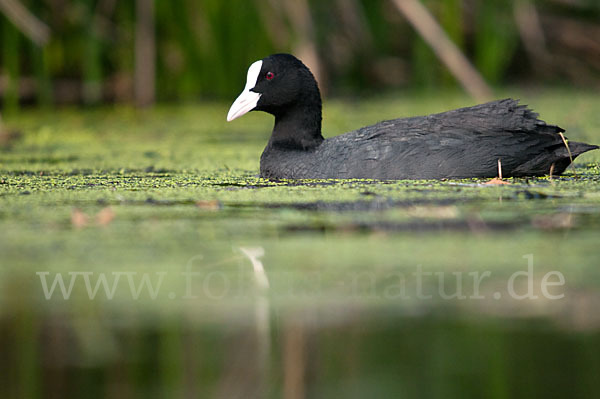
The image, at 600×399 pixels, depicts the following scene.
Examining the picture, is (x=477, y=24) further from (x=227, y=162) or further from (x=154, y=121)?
(x=227, y=162)

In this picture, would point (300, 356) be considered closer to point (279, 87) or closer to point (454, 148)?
point (454, 148)

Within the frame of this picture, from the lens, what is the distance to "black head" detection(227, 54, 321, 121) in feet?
16.7

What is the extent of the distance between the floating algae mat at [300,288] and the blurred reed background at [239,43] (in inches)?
136

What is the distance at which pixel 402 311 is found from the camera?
2434 mm

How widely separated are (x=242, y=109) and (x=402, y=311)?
2.77 m

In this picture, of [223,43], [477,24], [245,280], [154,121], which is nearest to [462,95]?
[477,24]

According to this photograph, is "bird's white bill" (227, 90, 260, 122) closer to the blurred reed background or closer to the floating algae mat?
the floating algae mat

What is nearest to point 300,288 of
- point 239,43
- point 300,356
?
point 300,356

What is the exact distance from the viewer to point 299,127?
200 inches

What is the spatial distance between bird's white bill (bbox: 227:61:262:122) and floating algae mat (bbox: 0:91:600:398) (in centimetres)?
49

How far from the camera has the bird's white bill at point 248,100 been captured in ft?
16.4

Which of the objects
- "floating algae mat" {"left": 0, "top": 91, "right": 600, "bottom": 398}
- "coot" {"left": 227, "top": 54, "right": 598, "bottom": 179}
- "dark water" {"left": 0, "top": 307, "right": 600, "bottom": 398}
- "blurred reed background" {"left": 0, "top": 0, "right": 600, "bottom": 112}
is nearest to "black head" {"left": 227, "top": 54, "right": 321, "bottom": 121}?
"coot" {"left": 227, "top": 54, "right": 598, "bottom": 179}

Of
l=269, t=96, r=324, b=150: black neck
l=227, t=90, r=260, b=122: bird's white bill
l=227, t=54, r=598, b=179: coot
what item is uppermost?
l=227, t=90, r=260, b=122: bird's white bill

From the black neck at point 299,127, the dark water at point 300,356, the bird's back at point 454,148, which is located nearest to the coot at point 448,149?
the bird's back at point 454,148
